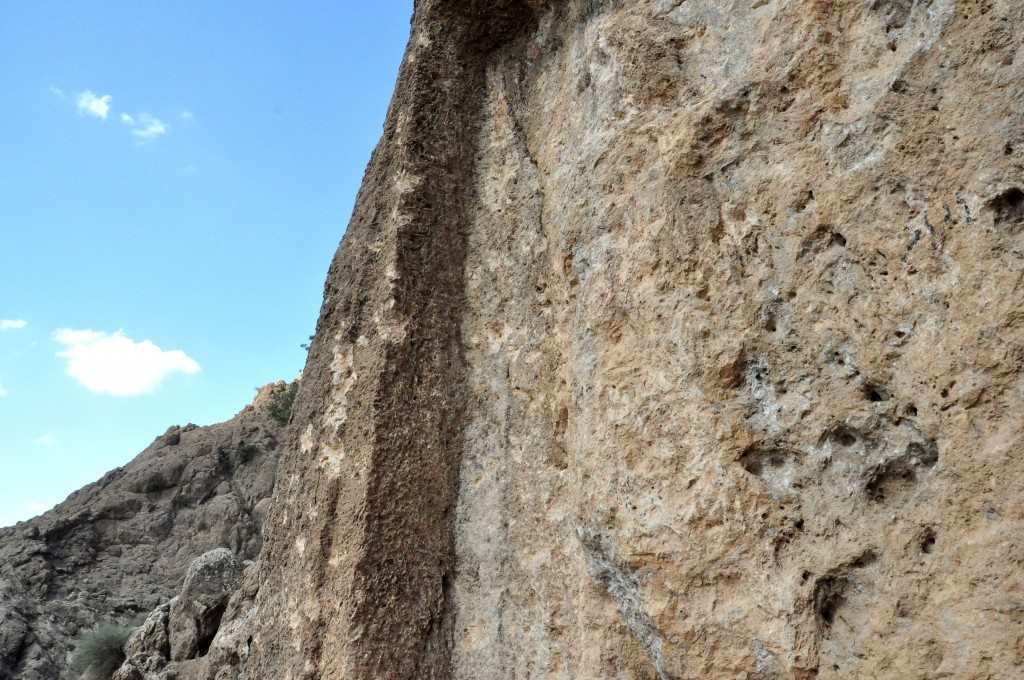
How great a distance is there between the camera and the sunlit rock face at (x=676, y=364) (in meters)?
1.85

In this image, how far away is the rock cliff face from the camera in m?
1.85

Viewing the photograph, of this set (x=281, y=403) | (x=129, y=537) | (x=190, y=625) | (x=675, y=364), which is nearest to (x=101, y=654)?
(x=190, y=625)

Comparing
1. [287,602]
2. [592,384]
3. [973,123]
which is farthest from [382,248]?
[973,123]

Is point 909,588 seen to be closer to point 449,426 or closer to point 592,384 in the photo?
point 592,384

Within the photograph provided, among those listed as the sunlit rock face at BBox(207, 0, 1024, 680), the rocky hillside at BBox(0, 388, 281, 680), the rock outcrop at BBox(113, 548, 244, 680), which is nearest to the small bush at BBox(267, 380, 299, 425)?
the rocky hillside at BBox(0, 388, 281, 680)

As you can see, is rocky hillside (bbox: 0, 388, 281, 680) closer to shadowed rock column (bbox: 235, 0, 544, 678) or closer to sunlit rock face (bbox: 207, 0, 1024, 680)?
shadowed rock column (bbox: 235, 0, 544, 678)

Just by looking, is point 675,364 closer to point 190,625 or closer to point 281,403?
point 190,625

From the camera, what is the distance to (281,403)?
56.1 feet

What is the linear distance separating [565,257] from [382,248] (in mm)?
869

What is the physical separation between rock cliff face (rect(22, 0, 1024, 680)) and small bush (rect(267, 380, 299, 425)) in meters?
13.2

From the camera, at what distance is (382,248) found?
3.37 meters

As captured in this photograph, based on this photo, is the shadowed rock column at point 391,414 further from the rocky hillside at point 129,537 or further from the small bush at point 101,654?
the rocky hillside at point 129,537

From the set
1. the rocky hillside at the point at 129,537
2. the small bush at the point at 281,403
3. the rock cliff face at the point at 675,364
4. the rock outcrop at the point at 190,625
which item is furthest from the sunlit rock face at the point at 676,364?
the small bush at the point at 281,403

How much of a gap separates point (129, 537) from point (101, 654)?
18.9 feet
